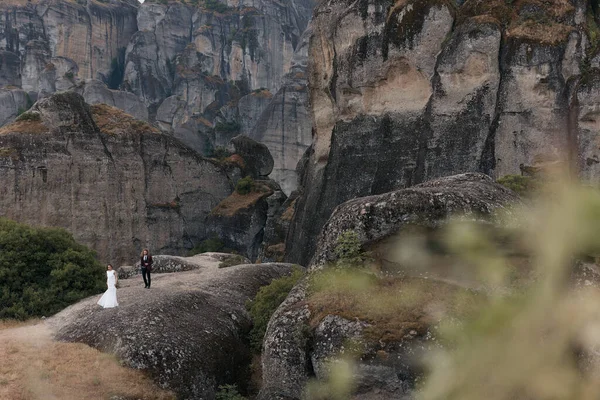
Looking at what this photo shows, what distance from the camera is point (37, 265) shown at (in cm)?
1834

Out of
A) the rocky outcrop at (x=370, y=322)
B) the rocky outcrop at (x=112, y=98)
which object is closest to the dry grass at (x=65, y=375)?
the rocky outcrop at (x=370, y=322)

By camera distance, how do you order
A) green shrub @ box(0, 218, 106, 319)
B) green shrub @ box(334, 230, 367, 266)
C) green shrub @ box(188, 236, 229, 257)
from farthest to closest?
green shrub @ box(188, 236, 229, 257), green shrub @ box(0, 218, 106, 319), green shrub @ box(334, 230, 367, 266)

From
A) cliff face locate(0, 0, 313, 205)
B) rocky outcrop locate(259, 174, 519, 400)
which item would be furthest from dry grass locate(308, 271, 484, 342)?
cliff face locate(0, 0, 313, 205)

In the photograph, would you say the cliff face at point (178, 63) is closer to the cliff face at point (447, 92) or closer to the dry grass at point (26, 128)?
the dry grass at point (26, 128)

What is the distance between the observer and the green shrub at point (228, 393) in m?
12.7

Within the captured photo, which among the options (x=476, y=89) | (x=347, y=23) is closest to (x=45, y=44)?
(x=347, y=23)

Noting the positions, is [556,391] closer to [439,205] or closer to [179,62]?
[439,205]

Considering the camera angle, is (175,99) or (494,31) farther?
(175,99)

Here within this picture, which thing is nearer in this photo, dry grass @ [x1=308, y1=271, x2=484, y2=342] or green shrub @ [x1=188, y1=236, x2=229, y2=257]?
dry grass @ [x1=308, y1=271, x2=484, y2=342]

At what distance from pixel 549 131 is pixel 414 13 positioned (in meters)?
9.30

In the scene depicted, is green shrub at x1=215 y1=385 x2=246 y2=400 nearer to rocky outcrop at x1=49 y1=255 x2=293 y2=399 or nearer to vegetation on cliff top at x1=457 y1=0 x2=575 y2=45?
rocky outcrop at x1=49 y1=255 x2=293 y2=399

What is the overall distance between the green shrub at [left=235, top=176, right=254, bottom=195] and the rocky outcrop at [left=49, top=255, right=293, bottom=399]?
26.7 meters

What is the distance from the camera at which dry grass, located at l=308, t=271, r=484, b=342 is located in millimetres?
8367

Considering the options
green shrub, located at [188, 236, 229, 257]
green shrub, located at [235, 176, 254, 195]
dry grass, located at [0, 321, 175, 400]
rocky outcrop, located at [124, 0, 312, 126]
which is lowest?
green shrub, located at [188, 236, 229, 257]
